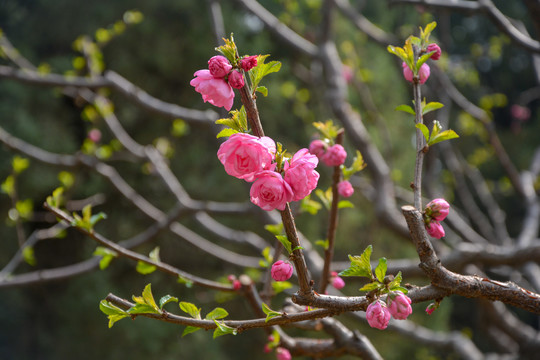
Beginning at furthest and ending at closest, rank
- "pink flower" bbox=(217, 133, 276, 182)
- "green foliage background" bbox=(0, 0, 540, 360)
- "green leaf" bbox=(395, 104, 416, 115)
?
"green foliage background" bbox=(0, 0, 540, 360) < "green leaf" bbox=(395, 104, 416, 115) < "pink flower" bbox=(217, 133, 276, 182)

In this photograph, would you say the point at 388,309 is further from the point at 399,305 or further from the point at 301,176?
the point at 301,176

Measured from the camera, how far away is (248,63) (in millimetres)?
557

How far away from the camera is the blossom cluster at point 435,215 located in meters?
0.67

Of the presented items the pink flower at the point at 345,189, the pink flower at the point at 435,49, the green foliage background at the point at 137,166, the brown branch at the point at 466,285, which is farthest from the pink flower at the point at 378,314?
the green foliage background at the point at 137,166

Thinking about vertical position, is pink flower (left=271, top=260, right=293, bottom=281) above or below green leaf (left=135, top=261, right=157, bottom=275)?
below

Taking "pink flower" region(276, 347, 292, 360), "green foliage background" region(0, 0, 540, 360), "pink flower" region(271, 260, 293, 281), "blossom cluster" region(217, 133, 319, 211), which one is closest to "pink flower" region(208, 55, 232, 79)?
"blossom cluster" region(217, 133, 319, 211)

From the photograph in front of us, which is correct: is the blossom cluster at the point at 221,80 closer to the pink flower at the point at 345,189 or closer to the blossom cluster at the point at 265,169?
the blossom cluster at the point at 265,169

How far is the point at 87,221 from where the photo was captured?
95 centimetres

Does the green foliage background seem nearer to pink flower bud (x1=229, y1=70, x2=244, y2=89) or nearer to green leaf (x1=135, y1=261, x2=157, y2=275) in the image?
green leaf (x1=135, y1=261, x2=157, y2=275)

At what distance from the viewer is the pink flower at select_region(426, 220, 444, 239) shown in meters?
0.67

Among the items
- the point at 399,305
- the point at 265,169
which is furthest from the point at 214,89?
the point at 399,305

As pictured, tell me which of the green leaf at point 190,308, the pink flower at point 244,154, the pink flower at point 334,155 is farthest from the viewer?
the pink flower at point 334,155

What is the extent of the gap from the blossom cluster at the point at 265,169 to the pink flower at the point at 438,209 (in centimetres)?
26

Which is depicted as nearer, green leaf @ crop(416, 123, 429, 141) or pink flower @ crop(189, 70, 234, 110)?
pink flower @ crop(189, 70, 234, 110)
